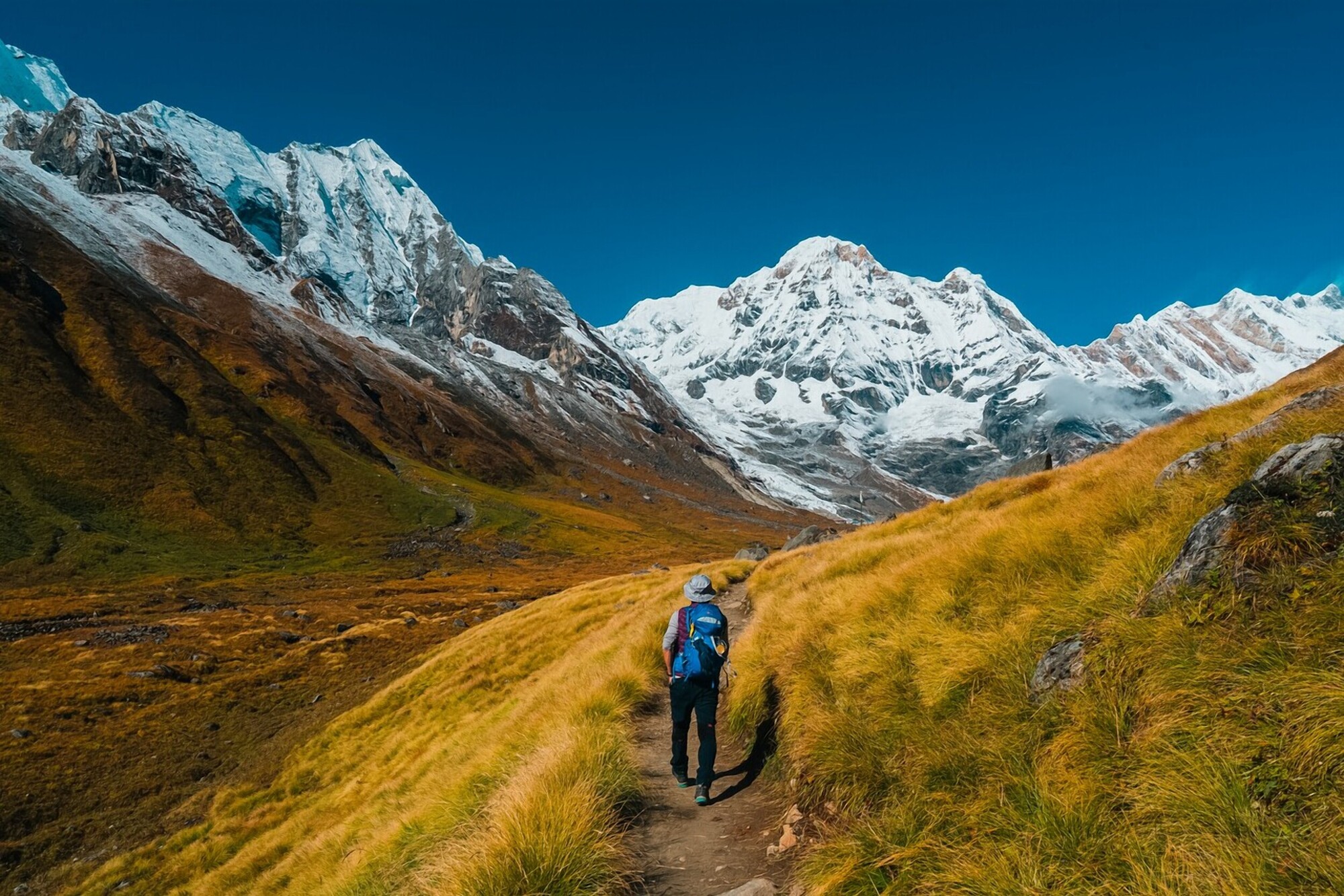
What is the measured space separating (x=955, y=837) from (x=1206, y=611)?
3261 mm

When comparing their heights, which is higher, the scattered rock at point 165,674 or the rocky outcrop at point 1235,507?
the rocky outcrop at point 1235,507

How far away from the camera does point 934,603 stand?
31.3 feet

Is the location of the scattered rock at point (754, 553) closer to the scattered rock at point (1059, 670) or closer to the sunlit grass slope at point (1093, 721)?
the sunlit grass slope at point (1093, 721)

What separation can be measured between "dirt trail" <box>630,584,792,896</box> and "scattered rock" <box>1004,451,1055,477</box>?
29.8 m

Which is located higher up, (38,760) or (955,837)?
(955,837)

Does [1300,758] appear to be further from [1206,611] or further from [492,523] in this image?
[492,523]

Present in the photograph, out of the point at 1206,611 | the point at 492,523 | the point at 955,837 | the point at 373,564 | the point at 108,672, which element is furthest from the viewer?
the point at 492,523

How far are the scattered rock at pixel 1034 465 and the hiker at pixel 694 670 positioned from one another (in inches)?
1184

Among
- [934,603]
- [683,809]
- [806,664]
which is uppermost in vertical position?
[934,603]

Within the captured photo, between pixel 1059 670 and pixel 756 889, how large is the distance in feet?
12.7

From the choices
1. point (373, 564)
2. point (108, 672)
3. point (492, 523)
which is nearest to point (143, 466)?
point (373, 564)

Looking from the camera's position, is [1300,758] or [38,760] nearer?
[1300,758]

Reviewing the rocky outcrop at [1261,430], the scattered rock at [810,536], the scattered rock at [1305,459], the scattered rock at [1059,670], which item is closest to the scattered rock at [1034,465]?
the scattered rock at [810,536]

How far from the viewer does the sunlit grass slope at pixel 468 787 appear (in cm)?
644
